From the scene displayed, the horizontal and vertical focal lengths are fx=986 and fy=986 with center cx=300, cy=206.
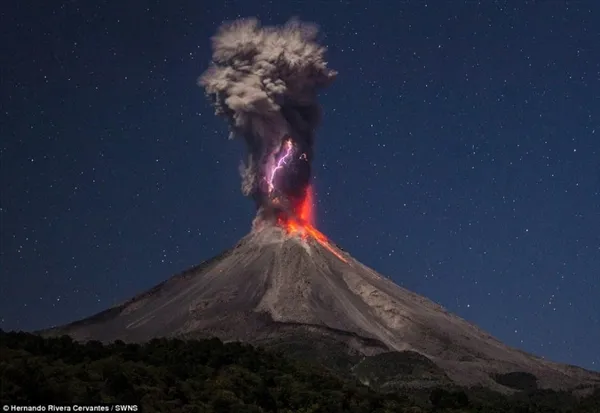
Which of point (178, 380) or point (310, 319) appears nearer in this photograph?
point (178, 380)

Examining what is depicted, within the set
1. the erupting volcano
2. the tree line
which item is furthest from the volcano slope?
the tree line

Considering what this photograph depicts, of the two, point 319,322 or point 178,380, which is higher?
point 319,322

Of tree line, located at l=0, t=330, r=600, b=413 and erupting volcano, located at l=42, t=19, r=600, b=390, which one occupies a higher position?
erupting volcano, located at l=42, t=19, r=600, b=390

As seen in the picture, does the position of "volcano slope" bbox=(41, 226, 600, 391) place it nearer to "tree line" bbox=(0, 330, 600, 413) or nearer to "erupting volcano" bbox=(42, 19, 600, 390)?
"erupting volcano" bbox=(42, 19, 600, 390)

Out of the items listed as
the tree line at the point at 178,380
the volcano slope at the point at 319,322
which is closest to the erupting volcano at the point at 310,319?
the volcano slope at the point at 319,322

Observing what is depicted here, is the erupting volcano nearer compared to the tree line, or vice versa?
the tree line

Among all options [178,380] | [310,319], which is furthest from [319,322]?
[178,380]

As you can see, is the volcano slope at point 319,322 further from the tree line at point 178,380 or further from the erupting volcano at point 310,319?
the tree line at point 178,380

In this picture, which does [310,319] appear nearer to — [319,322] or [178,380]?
[319,322]
